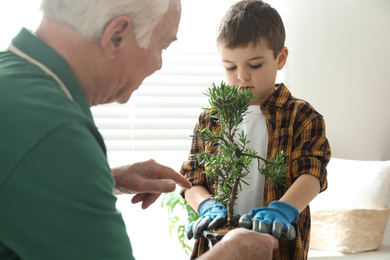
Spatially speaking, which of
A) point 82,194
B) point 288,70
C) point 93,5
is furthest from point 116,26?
point 288,70

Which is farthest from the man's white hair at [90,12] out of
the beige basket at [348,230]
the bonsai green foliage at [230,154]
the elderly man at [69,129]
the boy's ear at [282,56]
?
the beige basket at [348,230]

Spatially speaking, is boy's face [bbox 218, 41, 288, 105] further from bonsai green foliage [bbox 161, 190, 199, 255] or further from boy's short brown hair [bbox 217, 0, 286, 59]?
bonsai green foliage [bbox 161, 190, 199, 255]

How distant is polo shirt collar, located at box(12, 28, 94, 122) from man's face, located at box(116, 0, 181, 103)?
139mm

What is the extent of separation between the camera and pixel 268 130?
1.59 m

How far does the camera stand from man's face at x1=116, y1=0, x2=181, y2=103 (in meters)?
1.05

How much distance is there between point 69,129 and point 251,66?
0.95 metres

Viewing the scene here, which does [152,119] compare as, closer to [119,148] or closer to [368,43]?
[119,148]

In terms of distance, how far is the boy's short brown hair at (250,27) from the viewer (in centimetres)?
158

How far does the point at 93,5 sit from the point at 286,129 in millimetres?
824

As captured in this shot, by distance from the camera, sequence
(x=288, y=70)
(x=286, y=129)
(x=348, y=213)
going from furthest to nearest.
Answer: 1. (x=288, y=70)
2. (x=348, y=213)
3. (x=286, y=129)

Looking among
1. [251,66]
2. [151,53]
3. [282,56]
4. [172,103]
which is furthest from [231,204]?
[172,103]

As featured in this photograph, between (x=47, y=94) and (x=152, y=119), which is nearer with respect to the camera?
(x=47, y=94)

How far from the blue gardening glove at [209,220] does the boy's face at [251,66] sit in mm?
440

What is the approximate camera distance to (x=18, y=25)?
2.97 meters
